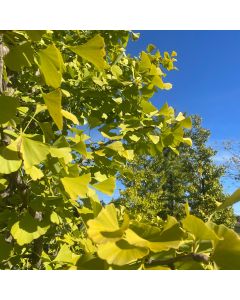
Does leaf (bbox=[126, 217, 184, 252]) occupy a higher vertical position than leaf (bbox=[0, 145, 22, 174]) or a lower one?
lower

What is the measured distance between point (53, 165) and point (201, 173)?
67.5 feet

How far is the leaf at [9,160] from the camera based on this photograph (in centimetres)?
113

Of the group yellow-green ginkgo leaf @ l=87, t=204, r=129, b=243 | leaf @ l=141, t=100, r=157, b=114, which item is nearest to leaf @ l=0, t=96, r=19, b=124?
yellow-green ginkgo leaf @ l=87, t=204, r=129, b=243

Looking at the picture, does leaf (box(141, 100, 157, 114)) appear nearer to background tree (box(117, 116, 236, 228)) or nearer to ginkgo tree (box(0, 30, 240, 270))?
ginkgo tree (box(0, 30, 240, 270))

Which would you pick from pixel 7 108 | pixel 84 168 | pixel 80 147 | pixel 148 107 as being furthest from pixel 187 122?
pixel 7 108

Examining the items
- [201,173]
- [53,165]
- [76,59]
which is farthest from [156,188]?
[53,165]

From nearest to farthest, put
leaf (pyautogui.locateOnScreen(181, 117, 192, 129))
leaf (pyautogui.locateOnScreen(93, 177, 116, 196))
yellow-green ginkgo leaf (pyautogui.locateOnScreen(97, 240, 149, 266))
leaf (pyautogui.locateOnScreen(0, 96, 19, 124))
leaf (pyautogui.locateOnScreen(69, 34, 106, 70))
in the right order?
yellow-green ginkgo leaf (pyautogui.locateOnScreen(97, 240, 149, 266)), leaf (pyautogui.locateOnScreen(0, 96, 19, 124)), leaf (pyautogui.locateOnScreen(69, 34, 106, 70)), leaf (pyautogui.locateOnScreen(93, 177, 116, 196)), leaf (pyautogui.locateOnScreen(181, 117, 192, 129))

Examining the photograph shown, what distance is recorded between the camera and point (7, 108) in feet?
3.57

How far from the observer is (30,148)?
1.17m

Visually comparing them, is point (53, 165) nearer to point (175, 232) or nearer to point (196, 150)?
point (175, 232)

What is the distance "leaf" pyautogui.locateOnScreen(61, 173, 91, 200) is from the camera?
123cm

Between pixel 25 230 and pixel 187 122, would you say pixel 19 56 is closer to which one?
pixel 25 230

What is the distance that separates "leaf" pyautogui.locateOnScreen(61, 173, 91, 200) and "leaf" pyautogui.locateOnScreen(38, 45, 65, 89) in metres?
0.31

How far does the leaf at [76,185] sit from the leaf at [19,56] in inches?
15.5
